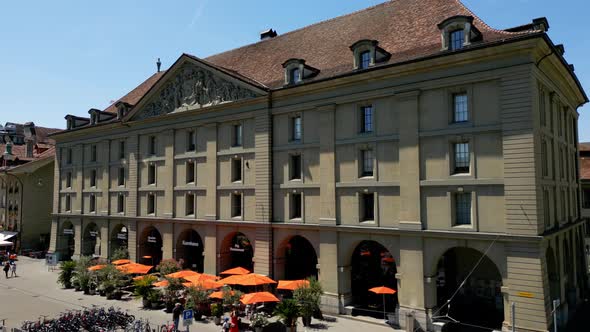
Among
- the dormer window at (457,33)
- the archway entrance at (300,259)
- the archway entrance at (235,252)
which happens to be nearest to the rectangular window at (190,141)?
the archway entrance at (235,252)

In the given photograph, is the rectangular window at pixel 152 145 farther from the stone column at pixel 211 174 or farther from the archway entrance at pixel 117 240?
the archway entrance at pixel 117 240

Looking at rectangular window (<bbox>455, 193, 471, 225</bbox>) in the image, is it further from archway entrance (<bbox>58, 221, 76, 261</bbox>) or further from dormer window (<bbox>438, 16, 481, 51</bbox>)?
archway entrance (<bbox>58, 221, 76, 261</bbox>)

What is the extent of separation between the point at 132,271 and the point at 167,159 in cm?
1115

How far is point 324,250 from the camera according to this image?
3164cm

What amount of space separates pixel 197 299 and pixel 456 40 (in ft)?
73.6

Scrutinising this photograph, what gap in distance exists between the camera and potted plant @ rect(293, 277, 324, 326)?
89.8ft

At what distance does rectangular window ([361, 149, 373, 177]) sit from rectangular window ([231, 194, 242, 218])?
38.3ft

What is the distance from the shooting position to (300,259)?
3831 cm

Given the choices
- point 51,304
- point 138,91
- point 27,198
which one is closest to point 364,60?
point 51,304

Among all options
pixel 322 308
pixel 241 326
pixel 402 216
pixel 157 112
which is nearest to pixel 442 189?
pixel 402 216

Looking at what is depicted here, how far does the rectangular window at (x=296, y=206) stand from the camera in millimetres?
34281

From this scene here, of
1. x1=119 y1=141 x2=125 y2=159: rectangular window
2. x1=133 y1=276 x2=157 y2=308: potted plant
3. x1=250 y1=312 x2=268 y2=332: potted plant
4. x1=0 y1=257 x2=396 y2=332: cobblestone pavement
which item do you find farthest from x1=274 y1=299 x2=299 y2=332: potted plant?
x1=119 y1=141 x2=125 y2=159: rectangular window

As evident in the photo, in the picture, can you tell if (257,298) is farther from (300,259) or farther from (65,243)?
(65,243)

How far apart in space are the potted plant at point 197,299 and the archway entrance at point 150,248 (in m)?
16.3
